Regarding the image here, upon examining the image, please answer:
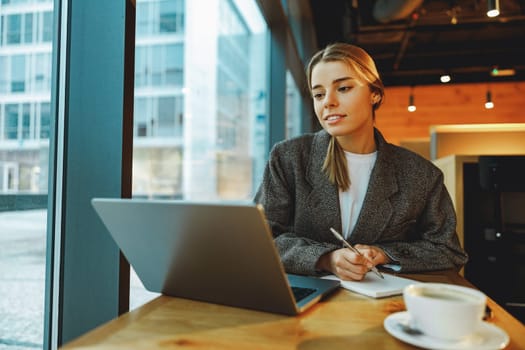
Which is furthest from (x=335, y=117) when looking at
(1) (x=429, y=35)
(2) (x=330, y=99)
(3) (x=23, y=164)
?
(1) (x=429, y=35)

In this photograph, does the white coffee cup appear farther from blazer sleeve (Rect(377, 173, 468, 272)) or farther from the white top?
the white top

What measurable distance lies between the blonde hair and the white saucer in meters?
0.62

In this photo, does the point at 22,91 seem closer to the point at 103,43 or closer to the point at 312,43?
the point at 103,43

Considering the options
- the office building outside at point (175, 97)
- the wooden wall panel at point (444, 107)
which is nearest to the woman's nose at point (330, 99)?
the office building outside at point (175, 97)

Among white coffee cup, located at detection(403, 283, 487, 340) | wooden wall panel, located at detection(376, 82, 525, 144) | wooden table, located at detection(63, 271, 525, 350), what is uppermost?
wooden wall panel, located at detection(376, 82, 525, 144)

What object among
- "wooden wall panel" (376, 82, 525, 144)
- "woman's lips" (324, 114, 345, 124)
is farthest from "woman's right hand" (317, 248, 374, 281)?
"wooden wall panel" (376, 82, 525, 144)

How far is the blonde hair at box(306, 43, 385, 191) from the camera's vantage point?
108 centimetres

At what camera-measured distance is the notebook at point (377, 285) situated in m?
0.72

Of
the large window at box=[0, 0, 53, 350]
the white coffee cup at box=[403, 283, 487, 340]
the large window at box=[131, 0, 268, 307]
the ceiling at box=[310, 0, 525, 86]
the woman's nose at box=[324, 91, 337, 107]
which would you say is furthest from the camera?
the ceiling at box=[310, 0, 525, 86]

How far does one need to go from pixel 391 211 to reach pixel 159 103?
65.2 inches

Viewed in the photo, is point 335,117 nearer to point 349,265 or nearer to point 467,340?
point 349,265

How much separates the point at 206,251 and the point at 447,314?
31 cm

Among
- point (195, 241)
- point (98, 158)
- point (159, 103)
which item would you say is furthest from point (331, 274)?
point (159, 103)

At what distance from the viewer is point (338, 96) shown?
1.06 m
